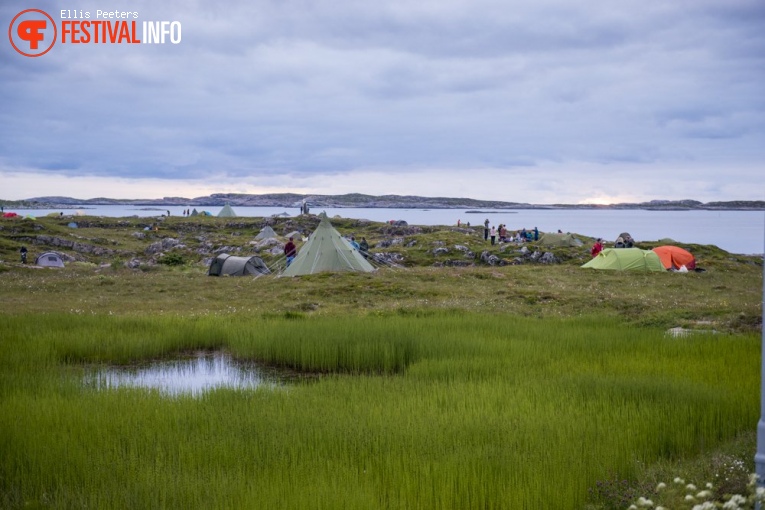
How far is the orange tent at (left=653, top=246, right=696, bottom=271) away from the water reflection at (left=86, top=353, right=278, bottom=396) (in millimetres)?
37652

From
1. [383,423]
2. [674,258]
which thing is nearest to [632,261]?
[674,258]

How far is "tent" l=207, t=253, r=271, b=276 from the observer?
45812mm

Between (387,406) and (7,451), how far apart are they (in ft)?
20.6

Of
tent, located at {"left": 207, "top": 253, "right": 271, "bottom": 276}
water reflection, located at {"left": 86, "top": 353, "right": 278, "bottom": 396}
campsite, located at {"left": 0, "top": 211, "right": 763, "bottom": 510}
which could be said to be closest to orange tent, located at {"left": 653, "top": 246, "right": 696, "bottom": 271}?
campsite, located at {"left": 0, "top": 211, "right": 763, "bottom": 510}

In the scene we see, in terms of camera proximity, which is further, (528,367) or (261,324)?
(261,324)

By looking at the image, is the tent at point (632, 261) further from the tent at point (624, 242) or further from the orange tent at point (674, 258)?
the tent at point (624, 242)

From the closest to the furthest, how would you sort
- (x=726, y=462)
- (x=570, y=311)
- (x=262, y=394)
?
(x=726, y=462) → (x=262, y=394) → (x=570, y=311)

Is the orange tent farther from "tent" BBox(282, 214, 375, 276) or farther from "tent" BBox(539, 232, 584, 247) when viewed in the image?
"tent" BBox(282, 214, 375, 276)

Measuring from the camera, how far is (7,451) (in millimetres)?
10281

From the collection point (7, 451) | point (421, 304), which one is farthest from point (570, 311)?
point (7, 451)

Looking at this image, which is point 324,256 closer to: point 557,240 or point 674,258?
point 674,258

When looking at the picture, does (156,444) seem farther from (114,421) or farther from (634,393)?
(634,393)

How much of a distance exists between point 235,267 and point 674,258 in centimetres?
3097

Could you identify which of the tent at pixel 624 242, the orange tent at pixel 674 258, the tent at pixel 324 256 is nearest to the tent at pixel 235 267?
the tent at pixel 324 256
